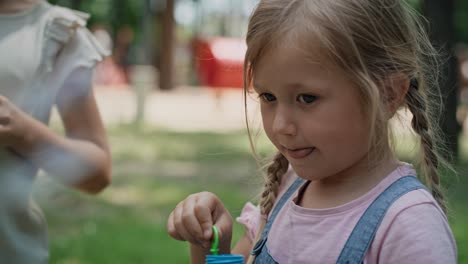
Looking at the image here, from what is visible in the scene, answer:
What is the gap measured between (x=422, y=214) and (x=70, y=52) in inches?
35.7

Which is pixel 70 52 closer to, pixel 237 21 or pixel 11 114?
pixel 11 114

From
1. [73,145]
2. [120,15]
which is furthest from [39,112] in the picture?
[120,15]

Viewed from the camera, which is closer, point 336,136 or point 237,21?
point 336,136

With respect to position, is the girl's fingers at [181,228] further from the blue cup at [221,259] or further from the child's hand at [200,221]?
the blue cup at [221,259]

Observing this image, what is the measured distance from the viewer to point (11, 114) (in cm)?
164

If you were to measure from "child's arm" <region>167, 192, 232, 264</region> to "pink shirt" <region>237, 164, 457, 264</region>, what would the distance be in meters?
0.08

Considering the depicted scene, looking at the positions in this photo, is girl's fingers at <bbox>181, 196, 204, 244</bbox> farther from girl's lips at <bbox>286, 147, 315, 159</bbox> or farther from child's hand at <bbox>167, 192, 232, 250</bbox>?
girl's lips at <bbox>286, 147, 315, 159</bbox>

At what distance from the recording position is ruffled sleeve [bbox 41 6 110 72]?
1.77 meters

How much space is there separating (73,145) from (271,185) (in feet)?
1.71

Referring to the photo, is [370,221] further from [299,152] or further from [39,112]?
[39,112]

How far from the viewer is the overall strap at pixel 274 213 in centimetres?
143

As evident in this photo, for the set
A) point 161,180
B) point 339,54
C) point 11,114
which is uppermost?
point 339,54

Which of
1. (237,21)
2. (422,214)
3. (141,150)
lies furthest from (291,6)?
(237,21)

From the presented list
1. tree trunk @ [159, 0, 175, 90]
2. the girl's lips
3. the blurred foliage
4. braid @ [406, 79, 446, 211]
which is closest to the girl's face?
the girl's lips
